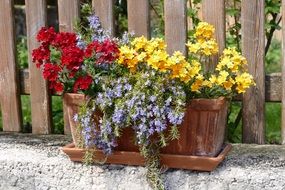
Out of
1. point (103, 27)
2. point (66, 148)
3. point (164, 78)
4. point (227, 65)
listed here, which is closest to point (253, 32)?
point (227, 65)

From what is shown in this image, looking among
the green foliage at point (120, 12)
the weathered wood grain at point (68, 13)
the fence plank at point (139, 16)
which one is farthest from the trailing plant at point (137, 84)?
the green foliage at point (120, 12)

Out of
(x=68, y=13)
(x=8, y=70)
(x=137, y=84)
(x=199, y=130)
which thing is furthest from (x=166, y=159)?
(x=8, y=70)

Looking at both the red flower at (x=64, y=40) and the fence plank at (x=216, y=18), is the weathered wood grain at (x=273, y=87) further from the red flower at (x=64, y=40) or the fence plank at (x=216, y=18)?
the red flower at (x=64, y=40)

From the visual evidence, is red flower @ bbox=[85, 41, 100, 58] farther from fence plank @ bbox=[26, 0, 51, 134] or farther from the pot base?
fence plank @ bbox=[26, 0, 51, 134]

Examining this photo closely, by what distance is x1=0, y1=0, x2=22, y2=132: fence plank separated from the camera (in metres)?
3.45

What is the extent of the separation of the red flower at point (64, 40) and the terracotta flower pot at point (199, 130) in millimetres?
223

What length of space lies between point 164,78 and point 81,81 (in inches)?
13.4

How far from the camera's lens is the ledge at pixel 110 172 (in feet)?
9.30

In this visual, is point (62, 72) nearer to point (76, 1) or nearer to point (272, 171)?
point (76, 1)

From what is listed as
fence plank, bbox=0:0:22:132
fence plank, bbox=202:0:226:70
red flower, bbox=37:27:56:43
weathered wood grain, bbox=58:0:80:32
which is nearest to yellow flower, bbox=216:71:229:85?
fence plank, bbox=202:0:226:70

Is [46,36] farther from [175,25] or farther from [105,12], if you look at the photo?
[175,25]

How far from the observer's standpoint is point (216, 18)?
309cm

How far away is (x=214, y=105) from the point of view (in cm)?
280

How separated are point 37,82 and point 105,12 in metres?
0.51
